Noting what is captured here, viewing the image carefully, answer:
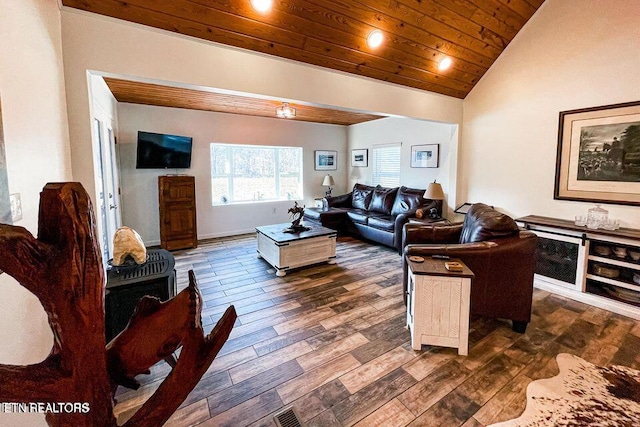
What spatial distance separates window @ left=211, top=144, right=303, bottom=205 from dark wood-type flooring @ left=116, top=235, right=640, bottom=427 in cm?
283

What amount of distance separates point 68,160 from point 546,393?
3.72 metres

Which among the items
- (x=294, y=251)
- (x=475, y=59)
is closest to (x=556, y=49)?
(x=475, y=59)

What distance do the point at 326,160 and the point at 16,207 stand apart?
243 inches

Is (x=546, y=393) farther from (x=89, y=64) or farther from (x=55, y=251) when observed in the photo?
(x=89, y=64)

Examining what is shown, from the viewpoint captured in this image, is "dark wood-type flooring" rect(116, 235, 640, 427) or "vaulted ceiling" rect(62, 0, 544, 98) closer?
"dark wood-type flooring" rect(116, 235, 640, 427)

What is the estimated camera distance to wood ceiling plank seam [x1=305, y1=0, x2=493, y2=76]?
2.66 meters

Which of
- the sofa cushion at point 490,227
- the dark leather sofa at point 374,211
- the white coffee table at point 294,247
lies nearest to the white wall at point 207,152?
the dark leather sofa at point 374,211

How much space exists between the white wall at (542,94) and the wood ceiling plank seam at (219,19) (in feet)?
10.3

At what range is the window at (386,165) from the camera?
6.07 meters

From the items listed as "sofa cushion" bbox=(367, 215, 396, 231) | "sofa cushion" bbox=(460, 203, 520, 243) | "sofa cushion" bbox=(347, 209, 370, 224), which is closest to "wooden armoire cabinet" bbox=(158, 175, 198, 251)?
"sofa cushion" bbox=(347, 209, 370, 224)

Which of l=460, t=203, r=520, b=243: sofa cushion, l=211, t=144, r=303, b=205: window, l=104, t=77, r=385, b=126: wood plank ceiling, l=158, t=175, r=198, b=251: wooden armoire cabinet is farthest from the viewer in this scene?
l=211, t=144, r=303, b=205: window

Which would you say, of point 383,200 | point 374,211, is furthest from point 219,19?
point 374,211

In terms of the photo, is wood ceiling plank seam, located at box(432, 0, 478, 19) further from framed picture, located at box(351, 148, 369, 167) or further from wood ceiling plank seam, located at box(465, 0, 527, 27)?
framed picture, located at box(351, 148, 369, 167)

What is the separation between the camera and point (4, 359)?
A: 43.2 inches
